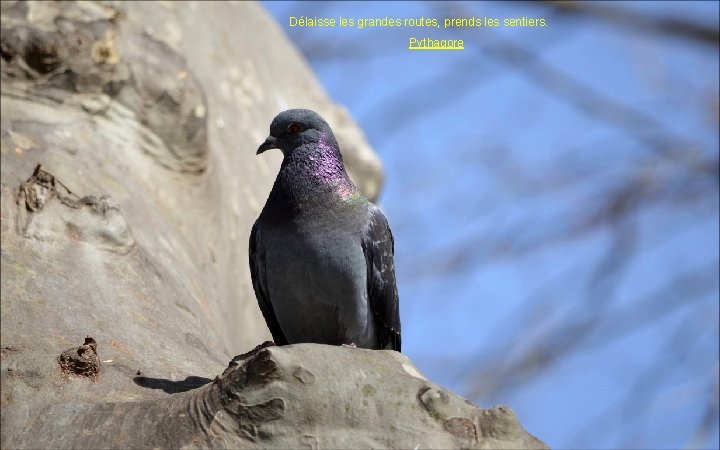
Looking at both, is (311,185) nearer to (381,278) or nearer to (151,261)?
(381,278)

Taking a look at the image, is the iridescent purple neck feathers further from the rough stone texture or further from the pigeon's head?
the rough stone texture

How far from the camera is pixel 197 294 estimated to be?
525 centimetres

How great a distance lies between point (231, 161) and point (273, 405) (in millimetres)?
3657

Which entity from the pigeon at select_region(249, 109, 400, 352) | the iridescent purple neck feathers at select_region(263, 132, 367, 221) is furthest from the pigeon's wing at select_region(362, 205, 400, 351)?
the iridescent purple neck feathers at select_region(263, 132, 367, 221)

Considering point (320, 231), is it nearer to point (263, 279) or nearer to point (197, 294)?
point (263, 279)

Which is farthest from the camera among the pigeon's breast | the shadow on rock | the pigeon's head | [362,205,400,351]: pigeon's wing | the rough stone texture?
the pigeon's head

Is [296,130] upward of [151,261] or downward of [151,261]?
upward

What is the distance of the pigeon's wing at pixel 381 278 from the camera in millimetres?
A: 4848

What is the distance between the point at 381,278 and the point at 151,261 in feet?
3.38

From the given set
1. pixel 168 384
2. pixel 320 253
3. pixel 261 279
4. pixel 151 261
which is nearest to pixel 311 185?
pixel 320 253

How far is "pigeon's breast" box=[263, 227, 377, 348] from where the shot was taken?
4641mm

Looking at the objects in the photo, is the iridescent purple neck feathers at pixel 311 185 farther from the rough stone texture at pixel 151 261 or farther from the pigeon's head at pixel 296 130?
the rough stone texture at pixel 151 261

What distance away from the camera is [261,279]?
16.2 ft

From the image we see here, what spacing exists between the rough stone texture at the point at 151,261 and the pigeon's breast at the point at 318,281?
390mm
